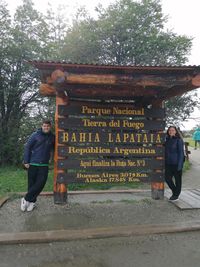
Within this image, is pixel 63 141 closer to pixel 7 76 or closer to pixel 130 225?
pixel 130 225

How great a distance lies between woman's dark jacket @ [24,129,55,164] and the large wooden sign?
316 mm

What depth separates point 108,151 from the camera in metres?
6.86

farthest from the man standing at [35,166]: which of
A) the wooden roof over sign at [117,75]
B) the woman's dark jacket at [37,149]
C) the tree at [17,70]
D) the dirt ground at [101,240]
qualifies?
the tree at [17,70]

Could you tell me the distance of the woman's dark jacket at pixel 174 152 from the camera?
22.8 ft

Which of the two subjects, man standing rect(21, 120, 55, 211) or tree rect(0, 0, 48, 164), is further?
tree rect(0, 0, 48, 164)

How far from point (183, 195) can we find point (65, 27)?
492 inches

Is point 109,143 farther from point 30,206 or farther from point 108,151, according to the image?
point 30,206

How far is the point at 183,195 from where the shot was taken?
25.4 ft

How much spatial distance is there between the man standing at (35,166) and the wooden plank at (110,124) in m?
0.48

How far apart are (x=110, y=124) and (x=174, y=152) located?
5.16 feet

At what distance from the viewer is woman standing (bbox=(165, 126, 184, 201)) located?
6980mm

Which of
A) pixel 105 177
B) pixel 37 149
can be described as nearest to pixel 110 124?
pixel 105 177

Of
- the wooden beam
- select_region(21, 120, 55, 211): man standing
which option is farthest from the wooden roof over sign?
select_region(21, 120, 55, 211): man standing

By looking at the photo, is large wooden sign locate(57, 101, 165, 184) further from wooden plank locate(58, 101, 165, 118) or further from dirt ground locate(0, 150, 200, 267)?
dirt ground locate(0, 150, 200, 267)
